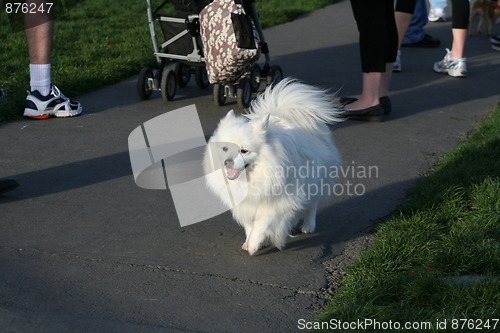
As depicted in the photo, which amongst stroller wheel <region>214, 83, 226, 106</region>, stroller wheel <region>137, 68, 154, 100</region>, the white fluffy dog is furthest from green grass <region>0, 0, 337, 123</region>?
the white fluffy dog

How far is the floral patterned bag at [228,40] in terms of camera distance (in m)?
6.21

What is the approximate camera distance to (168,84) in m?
7.18

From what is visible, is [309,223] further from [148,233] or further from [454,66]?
[454,66]

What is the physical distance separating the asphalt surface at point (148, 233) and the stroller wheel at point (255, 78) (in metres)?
0.30

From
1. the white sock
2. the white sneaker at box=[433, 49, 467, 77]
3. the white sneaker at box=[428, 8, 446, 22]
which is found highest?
the white sock

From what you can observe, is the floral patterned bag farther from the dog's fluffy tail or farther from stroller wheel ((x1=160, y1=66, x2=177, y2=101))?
the dog's fluffy tail

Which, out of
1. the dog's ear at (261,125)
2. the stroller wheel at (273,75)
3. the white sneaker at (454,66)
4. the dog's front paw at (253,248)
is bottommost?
the white sneaker at (454,66)

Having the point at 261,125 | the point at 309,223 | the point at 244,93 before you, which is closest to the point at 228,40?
the point at 244,93

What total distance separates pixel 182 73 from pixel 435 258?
431 cm

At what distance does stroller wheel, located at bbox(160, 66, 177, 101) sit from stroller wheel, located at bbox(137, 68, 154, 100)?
154 millimetres

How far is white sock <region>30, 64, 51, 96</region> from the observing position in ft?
21.7

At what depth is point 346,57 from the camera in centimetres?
977

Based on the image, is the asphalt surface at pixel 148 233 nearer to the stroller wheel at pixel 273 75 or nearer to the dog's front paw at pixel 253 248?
the dog's front paw at pixel 253 248

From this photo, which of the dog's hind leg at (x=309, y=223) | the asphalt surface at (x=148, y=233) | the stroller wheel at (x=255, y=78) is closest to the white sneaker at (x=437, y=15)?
the asphalt surface at (x=148, y=233)
